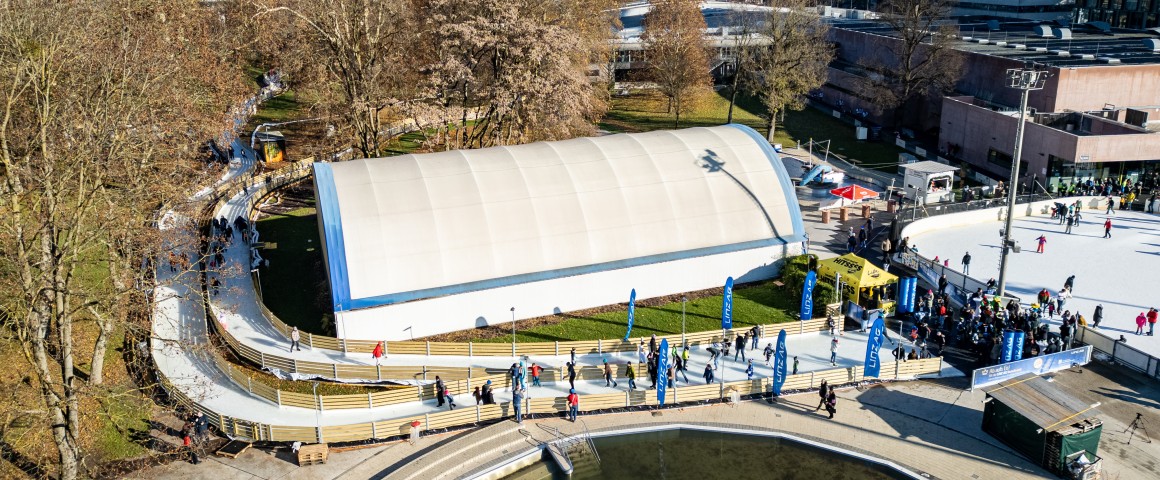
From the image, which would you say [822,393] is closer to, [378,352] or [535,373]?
[535,373]

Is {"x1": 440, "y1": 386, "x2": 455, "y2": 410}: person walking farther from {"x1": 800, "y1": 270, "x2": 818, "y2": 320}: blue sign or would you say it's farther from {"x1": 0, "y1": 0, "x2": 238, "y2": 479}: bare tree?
{"x1": 800, "y1": 270, "x2": 818, "y2": 320}: blue sign

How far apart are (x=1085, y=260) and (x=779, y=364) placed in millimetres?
21428

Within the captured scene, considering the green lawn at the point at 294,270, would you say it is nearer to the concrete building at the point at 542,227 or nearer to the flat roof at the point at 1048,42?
the concrete building at the point at 542,227

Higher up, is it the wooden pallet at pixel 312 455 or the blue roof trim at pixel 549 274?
the blue roof trim at pixel 549 274

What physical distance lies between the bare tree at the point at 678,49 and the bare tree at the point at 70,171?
38.5m

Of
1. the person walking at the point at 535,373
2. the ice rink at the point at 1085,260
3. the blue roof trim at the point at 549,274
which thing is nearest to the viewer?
the person walking at the point at 535,373

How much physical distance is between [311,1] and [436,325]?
31.1 metres

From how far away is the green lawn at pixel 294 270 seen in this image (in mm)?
36906

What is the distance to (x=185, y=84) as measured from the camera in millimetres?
45375

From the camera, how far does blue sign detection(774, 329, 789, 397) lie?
29.3 m

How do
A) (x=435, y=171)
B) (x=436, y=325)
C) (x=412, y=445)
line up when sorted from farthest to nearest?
→ (x=435, y=171)
(x=436, y=325)
(x=412, y=445)

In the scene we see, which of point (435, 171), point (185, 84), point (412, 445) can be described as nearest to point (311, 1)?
point (185, 84)

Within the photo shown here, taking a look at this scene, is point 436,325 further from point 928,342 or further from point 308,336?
point 928,342

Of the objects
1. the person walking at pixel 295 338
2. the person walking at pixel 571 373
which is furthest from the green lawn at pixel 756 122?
the person walking at pixel 295 338
